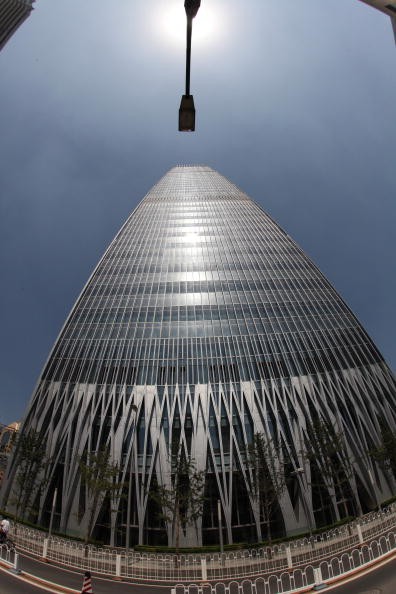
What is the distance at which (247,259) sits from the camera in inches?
2889

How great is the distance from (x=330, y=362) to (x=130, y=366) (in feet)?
108

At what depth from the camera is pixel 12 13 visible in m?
28.1

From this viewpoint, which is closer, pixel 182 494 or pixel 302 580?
pixel 302 580

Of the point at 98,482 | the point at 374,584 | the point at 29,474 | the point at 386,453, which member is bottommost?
the point at 374,584

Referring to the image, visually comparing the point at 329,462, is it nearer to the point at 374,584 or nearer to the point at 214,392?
the point at 214,392

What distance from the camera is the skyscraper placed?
144 feet

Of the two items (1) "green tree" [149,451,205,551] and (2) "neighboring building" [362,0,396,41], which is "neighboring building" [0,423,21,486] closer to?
(1) "green tree" [149,451,205,551]

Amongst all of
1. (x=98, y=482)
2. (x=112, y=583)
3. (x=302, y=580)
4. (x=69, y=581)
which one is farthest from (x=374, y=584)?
(x=98, y=482)

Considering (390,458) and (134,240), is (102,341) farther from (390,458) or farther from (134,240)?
(390,458)

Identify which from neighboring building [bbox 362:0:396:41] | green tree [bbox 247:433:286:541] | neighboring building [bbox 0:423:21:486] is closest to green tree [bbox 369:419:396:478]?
green tree [bbox 247:433:286:541]

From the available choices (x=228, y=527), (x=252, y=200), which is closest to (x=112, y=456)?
(x=228, y=527)

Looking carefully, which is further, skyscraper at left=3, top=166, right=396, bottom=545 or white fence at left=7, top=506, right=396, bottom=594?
skyscraper at left=3, top=166, right=396, bottom=545

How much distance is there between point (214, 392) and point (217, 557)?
1996 centimetres

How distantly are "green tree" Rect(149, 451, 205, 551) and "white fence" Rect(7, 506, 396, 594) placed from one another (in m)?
4.14
